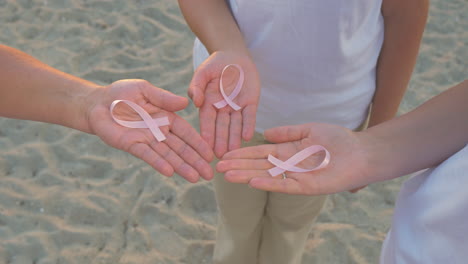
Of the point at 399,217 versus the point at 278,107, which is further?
the point at 278,107

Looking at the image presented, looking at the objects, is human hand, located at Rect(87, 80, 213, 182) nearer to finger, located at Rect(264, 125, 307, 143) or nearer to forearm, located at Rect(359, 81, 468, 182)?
finger, located at Rect(264, 125, 307, 143)

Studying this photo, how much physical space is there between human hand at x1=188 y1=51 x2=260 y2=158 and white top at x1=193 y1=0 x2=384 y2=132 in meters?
0.10

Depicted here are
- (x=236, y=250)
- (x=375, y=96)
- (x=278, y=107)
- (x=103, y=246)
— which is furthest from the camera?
(x=103, y=246)

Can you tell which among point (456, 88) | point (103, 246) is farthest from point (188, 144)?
point (103, 246)

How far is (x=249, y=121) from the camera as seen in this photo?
68.8 inches

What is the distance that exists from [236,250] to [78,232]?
1.15 meters

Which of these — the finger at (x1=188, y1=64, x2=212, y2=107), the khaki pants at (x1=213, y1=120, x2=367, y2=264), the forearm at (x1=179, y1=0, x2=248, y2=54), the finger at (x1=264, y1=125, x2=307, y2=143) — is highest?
the forearm at (x1=179, y1=0, x2=248, y2=54)

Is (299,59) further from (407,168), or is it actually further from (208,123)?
(407,168)

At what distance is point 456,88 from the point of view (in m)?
1.51

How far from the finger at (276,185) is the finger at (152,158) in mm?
332

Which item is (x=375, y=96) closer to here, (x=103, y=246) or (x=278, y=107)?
(x=278, y=107)

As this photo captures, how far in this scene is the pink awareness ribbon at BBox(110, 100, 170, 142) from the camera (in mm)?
1760

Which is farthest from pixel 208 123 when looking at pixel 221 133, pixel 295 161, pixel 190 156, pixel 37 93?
pixel 37 93

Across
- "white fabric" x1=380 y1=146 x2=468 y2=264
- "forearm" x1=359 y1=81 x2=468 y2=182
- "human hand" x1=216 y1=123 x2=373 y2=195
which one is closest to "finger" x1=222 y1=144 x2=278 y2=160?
"human hand" x1=216 y1=123 x2=373 y2=195
